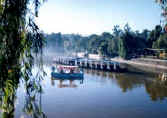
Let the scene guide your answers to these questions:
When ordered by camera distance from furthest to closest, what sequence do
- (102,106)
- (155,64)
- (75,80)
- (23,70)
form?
1. (155,64)
2. (75,80)
3. (102,106)
4. (23,70)

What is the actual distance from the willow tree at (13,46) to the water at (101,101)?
7.86 m

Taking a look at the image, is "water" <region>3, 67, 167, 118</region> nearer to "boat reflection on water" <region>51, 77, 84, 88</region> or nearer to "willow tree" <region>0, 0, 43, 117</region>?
"boat reflection on water" <region>51, 77, 84, 88</region>

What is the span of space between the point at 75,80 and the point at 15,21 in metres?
27.8

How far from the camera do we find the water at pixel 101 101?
663 inches

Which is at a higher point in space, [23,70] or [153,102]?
[23,70]

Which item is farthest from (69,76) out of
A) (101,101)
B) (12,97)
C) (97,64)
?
(12,97)

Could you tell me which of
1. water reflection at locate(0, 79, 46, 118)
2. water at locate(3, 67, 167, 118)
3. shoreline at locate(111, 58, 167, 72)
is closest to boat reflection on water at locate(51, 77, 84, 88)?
water at locate(3, 67, 167, 118)

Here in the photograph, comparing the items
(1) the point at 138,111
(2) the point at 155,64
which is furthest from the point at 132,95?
(2) the point at 155,64

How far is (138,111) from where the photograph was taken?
1775 cm

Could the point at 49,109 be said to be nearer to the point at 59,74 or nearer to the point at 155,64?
the point at 59,74

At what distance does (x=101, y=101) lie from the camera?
68.4 feet

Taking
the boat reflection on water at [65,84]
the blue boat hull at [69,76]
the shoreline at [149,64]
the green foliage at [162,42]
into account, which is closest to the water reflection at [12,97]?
the boat reflection on water at [65,84]

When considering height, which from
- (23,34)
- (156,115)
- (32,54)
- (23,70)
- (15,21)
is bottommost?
(156,115)

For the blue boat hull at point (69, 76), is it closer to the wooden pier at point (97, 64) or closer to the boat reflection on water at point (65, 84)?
the boat reflection on water at point (65, 84)
